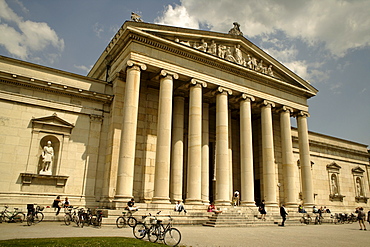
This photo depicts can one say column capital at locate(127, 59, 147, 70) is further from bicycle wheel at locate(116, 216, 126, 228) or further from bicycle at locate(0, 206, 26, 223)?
bicycle at locate(0, 206, 26, 223)

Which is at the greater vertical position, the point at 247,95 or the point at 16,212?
the point at 247,95

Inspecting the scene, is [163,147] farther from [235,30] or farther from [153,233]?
[235,30]

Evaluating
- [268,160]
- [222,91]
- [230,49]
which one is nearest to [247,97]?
[222,91]

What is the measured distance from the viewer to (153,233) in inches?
486

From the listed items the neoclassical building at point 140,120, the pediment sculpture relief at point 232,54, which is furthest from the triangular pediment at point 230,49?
the neoclassical building at point 140,120

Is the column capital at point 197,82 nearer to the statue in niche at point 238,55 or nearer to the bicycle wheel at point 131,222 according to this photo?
the statue in niche at point 238,55

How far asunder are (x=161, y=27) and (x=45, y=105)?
11.5m

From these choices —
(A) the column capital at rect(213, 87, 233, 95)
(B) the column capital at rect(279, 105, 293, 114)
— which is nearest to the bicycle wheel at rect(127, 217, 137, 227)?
(A) the column capital at rect(213, 87, 233, 95)

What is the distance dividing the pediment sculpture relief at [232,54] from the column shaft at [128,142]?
5.98 metres

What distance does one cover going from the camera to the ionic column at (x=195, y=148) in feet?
80.7

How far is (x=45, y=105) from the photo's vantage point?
24.2 meters

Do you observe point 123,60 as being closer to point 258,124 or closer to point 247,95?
point 247,95

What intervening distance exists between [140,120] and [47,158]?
833cm

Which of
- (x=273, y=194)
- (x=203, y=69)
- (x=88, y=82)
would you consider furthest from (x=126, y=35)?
(x=273, y=194)
